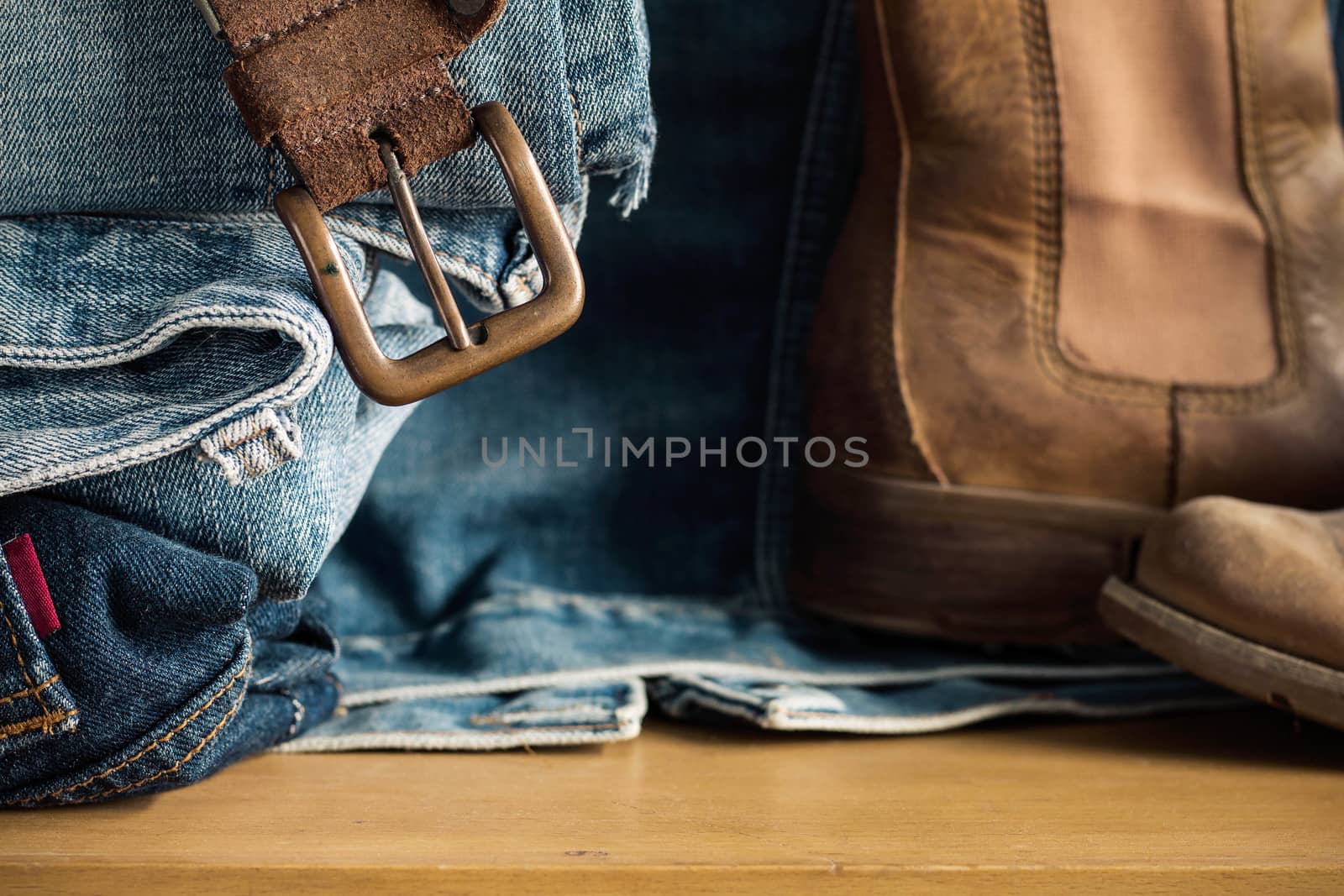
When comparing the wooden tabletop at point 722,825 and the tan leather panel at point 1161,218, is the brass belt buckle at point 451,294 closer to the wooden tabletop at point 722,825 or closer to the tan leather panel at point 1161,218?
the wooden tabletop at point 722,825

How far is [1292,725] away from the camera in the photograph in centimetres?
51

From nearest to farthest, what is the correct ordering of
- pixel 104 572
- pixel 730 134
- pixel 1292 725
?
pixel 104 572 < pixel 1292 725 < pixel 730 134

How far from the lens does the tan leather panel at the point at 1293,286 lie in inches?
22.0

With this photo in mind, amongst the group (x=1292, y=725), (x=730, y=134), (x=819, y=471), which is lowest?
(x=1292, y=725)

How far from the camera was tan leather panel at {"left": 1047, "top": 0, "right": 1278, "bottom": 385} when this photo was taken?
1.81ft

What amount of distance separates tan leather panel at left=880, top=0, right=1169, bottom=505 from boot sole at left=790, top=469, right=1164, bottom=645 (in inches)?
0.6

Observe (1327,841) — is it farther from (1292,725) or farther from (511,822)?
(511,822)

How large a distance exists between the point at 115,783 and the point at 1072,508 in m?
0.46

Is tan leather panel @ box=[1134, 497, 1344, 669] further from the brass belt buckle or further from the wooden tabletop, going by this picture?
the brass belt buckle

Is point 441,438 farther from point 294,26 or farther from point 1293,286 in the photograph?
point 1293,286

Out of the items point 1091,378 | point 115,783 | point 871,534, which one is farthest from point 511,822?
point 1091,378

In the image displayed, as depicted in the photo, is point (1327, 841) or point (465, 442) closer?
point (1327, 841)

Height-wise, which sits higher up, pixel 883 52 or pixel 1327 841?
pixel 883 52

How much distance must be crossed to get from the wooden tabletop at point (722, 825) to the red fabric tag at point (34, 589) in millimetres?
73
